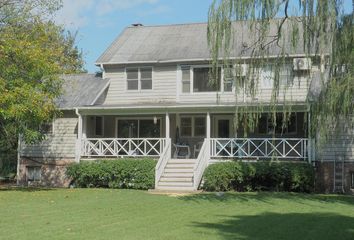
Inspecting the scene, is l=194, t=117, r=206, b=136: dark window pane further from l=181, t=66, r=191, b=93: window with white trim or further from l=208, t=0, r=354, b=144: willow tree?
l=208, t=0, r=354, b=144: willow tree

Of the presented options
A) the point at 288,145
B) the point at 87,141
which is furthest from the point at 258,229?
the point at 87,141

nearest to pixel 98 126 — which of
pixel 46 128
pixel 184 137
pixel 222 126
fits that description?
pixel 46 128

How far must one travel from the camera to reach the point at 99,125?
28016 mm

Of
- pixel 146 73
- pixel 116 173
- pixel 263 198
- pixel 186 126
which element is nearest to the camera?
pixel 263 198

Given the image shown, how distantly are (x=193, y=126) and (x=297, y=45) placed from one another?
1357cm

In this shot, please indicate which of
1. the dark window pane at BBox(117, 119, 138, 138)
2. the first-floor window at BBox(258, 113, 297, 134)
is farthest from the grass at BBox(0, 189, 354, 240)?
the dark window pane at BBox(117, 119, 138, 138)

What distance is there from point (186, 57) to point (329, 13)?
13.6 meters

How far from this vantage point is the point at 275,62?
1404cm

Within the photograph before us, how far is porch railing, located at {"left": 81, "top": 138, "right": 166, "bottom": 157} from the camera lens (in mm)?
25188

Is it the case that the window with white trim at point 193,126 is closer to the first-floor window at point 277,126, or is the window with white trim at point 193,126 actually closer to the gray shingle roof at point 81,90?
the first-floor window at point 277,126

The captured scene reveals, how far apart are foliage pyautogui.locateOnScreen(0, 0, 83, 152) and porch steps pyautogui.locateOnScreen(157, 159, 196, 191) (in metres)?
5.32

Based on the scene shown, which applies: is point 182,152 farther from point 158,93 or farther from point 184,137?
point 158,93

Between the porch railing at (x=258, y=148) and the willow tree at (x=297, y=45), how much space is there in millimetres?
7950

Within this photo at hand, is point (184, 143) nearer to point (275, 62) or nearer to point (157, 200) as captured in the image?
point (157, 200)
